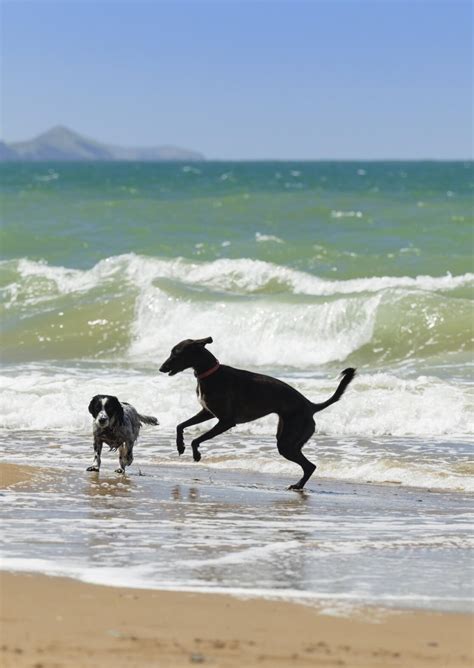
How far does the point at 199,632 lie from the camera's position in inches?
207

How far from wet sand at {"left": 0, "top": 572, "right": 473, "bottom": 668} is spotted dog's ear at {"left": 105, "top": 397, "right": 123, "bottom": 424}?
4.12 meters

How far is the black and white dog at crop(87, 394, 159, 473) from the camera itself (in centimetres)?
1003

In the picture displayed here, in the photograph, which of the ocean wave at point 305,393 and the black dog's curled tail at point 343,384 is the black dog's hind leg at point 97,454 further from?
the ocean wave at point 305,393

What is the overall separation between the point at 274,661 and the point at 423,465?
19.8 ft

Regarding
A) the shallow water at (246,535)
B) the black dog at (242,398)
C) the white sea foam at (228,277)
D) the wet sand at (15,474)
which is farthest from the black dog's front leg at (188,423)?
the white sea foam at (228,277)

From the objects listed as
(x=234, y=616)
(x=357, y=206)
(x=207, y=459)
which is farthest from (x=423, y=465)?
(x=357, y=206)

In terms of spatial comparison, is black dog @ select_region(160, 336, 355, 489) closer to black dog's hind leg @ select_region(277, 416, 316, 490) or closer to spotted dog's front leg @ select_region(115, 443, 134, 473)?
black dog's hind leg @ select_region(277, 416, 316, 490)

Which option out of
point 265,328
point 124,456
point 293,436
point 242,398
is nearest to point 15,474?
point 124,456

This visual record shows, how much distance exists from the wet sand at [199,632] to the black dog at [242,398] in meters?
4.12

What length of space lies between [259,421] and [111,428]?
9.66 feet

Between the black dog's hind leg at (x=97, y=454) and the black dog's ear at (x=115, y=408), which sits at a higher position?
the black dog's ear at (x=115, y=408)

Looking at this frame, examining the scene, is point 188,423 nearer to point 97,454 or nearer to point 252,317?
point 97,454

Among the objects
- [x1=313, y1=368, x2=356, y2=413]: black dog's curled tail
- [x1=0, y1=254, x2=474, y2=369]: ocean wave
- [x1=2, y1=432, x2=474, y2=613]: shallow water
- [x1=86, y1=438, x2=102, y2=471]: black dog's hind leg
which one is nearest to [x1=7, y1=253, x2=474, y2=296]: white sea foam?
[x1=0, y1=254, x2=474, y2=369]: ocean wave

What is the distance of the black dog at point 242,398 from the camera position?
9984mm
